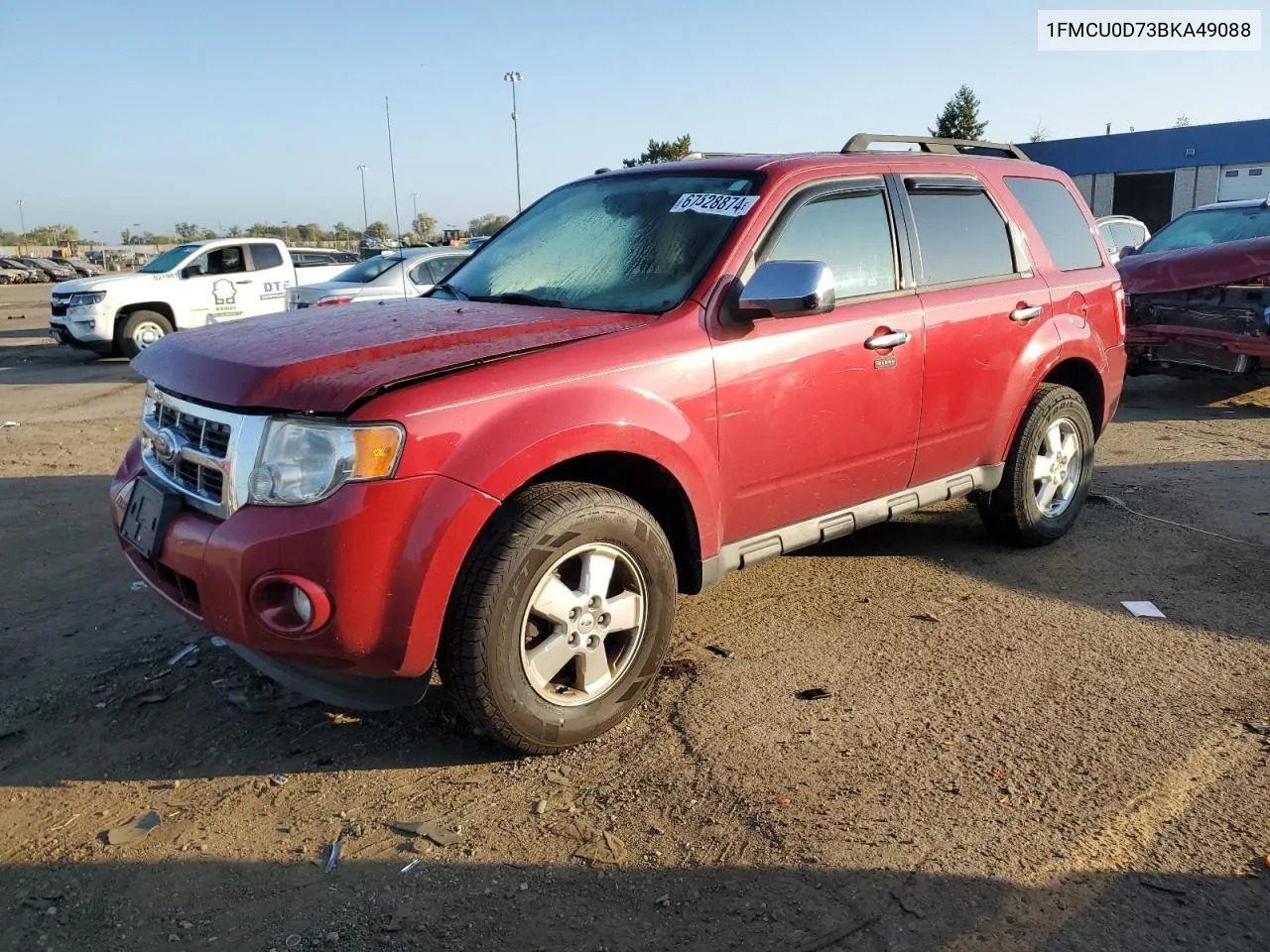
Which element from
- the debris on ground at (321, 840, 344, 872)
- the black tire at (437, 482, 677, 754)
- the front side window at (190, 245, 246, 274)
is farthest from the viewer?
the front side window at (190, 245, 246, 274)

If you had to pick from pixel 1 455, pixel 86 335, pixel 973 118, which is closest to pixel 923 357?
pixel 1 455

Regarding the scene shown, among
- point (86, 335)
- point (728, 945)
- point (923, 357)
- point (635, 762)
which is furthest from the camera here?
point (86, 335)

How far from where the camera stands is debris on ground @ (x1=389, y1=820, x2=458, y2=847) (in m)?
2.74

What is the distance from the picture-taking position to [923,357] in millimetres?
4086

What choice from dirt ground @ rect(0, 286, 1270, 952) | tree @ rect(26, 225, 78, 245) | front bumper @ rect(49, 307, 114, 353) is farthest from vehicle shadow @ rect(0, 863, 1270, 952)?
tree @ rect(26, 225, 78, 245)

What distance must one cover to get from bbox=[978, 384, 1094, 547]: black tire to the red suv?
25 millimetres

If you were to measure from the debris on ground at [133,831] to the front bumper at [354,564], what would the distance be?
573 mm

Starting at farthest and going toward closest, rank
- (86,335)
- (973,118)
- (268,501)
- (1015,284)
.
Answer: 1. (973,118)
2. (86,335)
3. (1015,284)
4. (268,501)

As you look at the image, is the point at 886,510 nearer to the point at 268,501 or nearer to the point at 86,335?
the point at 268,501

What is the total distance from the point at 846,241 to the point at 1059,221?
71.1 inches

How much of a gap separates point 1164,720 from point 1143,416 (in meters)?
6.16

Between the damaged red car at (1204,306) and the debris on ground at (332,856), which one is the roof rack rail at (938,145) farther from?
the damaged red car at (1204,306)

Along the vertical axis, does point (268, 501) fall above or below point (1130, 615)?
above

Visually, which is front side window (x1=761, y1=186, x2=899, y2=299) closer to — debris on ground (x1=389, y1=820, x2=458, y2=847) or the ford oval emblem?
the ford oval emblem
